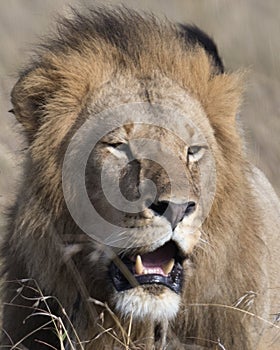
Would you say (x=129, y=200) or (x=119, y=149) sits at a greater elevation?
(x=119, y=149)

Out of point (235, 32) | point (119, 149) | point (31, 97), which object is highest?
point (235, 32)

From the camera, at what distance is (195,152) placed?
360 cm

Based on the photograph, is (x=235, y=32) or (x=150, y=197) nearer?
(x=150, y=197)

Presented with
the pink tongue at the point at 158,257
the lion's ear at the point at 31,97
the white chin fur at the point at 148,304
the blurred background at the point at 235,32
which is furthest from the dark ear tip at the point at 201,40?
the blurred background at the point at 235,32

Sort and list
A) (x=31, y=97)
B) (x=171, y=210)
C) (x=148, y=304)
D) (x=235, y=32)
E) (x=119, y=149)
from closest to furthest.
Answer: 1. (x=171, y=210)
2. (x=148, y=304)
3. (x=119, y=149)
4. (x=31, y=97)
5. (x=235, y=32)

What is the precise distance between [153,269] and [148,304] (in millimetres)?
127

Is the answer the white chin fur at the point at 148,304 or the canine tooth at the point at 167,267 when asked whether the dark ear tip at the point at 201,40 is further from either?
the white chin fur at the point at 148,304

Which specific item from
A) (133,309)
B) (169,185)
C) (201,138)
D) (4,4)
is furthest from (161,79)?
(4,4)

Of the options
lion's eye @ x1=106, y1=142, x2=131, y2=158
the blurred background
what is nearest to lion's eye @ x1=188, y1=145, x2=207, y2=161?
lion's eye @ x1=106, y1=142, x2=131, y2=158

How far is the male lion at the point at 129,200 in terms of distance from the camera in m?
3.40

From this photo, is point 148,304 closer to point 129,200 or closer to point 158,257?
point 158,257

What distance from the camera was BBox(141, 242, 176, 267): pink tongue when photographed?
3.39 meters

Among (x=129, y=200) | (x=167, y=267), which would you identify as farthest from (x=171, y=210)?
(x=167, y=267)

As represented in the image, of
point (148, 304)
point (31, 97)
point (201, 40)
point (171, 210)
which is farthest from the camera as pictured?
point (201, 40)
